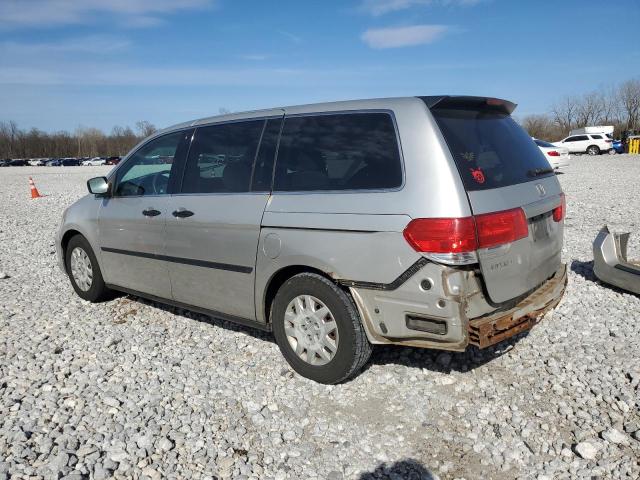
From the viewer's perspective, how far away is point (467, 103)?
3457 mm

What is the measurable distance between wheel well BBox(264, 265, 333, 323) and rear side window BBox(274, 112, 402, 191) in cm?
56

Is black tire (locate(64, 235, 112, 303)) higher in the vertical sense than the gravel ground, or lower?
higher

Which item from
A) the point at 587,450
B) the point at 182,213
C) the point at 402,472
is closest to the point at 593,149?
the point at 182,213

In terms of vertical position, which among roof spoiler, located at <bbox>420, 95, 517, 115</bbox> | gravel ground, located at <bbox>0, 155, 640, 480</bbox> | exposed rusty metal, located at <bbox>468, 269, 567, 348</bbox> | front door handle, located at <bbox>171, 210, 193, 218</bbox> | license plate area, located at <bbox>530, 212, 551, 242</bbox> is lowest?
gravel ground, located at <bbox>0, 155, 640, 480</bbox>

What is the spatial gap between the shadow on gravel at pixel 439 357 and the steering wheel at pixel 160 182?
232 centimetres

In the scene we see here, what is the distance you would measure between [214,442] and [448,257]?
1.76 meters

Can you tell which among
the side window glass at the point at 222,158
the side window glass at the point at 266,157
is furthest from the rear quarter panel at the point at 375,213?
the side window glass at the point at 222,158

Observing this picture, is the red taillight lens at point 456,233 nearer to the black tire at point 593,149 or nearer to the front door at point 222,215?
the front door at point 222,215

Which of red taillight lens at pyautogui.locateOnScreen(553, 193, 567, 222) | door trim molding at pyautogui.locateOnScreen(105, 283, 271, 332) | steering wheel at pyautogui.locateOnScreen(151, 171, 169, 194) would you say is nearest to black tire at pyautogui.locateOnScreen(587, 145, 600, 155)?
red taillight lens at pyautogui.locateOnScreen(553, 193, 567, 222)

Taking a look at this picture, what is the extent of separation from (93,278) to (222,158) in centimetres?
233

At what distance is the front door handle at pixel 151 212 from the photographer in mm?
4546

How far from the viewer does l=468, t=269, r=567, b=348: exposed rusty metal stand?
10.1 feet

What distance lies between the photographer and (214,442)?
10.1 feet

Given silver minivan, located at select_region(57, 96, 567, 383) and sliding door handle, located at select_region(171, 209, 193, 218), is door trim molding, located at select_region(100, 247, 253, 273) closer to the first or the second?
silver minivan, located at select_region(57, 96, 567, 383)
